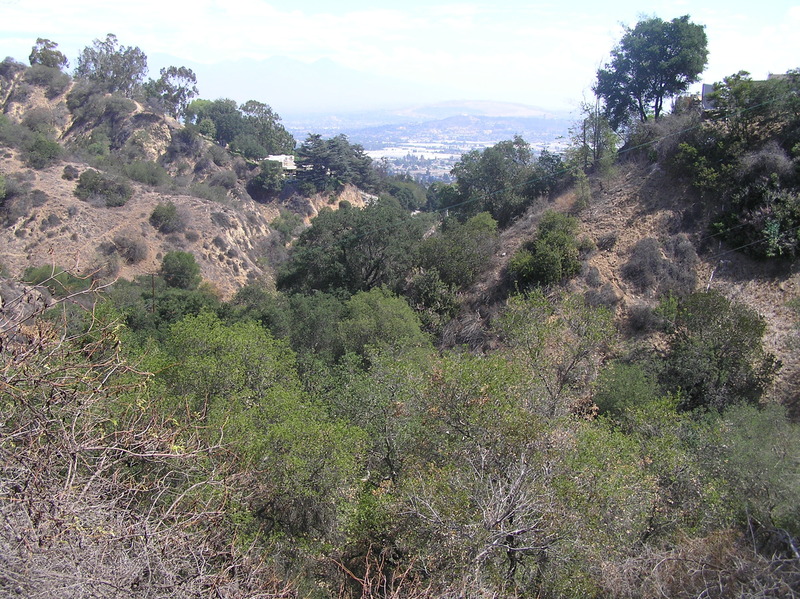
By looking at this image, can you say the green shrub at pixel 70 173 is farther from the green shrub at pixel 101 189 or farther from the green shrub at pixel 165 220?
the green shrub at pixel 165 220

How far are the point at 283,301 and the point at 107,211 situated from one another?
67.2 feet

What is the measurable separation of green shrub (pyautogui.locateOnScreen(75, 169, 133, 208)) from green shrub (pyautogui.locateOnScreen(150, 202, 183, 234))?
8.46 ft

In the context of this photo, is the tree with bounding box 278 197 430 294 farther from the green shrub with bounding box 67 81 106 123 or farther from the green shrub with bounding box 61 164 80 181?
the green shrub with bounding box 67 81 106 123

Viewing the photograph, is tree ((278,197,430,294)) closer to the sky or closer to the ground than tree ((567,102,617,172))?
closer to the ground

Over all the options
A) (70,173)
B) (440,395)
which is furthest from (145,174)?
(440,395)

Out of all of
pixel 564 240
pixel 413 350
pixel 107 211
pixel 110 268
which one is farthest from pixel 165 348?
pixel 107 211

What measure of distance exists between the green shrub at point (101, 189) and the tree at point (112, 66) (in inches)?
1117

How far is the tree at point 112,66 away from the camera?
62.8 metres

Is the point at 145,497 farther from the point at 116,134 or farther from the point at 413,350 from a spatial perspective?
the point at 116,134

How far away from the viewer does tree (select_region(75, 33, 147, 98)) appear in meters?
62.8

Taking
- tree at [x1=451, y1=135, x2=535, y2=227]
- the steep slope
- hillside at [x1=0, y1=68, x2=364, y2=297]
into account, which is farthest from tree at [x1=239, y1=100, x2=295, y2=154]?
the steep slope

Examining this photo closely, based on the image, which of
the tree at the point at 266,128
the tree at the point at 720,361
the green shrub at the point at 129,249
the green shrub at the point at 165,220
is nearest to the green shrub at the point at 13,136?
the green shrub at the point at 165,220

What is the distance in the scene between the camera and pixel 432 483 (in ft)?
27.0

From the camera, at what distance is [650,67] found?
26688 millimetres
